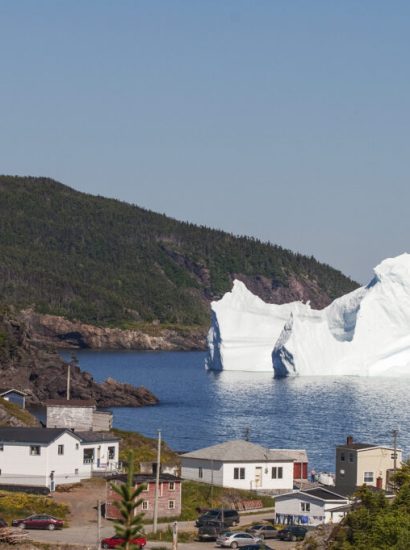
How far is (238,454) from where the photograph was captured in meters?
54.8

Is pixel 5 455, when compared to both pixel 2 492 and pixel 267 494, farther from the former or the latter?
pixel 267 494

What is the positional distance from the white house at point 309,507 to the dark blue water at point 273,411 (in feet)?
76.5

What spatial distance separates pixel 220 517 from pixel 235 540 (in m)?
3.74

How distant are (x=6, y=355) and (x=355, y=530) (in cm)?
8378

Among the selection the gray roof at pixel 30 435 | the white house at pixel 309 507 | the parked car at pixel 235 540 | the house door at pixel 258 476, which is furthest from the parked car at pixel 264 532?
the gray roof at pixel 30 435

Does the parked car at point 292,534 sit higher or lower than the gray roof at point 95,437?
lower

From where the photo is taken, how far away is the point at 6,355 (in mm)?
116500

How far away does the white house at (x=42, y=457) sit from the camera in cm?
5131

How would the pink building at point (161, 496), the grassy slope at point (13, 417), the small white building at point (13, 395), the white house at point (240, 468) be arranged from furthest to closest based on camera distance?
1. the small white building at point (13, 395)
2. the grassy slope at point (13, 417)
3. the white house at point (240, 468)
4. the pink building at point (161, 496)

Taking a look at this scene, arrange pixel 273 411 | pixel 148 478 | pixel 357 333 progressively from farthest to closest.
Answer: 1. pixel 357 333
2. pixel 273 411
3. pixel 148 478

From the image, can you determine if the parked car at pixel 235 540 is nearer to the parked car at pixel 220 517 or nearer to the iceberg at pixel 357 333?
the parked car at pixel 220 517

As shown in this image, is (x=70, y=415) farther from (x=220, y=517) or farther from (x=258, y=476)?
(x=220, y=517)

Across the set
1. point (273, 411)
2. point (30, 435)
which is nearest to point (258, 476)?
point (30, 435)

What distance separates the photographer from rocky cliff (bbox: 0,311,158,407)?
11250 cm
